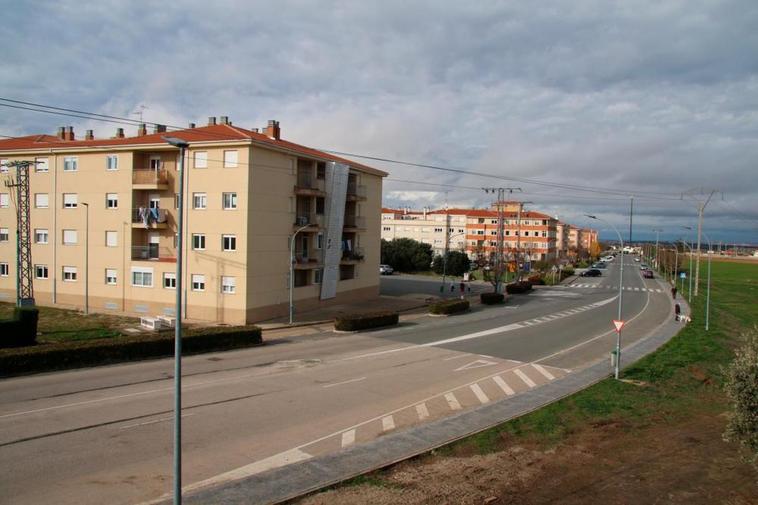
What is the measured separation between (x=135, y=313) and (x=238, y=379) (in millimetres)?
18293

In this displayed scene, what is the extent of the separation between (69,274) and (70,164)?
Answer: 291 inches

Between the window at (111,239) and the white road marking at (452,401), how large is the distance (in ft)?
87.8

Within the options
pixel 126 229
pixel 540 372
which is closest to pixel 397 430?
pixel 540 372

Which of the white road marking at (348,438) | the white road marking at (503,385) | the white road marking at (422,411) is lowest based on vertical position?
the white road marking at (503,385)

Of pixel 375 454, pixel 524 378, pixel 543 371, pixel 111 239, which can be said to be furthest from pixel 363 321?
pixel 375 454

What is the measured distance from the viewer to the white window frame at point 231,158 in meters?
32.8

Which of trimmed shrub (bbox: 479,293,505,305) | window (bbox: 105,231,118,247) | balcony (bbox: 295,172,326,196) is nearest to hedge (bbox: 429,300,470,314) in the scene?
trimmed shrub (bbox: 479,293,505,305)

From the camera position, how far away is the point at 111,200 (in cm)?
3647

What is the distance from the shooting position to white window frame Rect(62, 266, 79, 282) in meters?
37.4

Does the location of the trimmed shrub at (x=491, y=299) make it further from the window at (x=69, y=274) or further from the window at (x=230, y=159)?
the window at (x=69, y=274)

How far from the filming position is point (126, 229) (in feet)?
118

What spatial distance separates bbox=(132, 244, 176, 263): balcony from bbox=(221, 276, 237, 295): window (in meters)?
4.81

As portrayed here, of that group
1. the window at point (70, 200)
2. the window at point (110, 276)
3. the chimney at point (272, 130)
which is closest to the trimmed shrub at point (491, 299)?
the chimney at point (272, 130)

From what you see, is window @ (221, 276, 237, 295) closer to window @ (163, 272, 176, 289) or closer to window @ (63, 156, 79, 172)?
window @ (163, 272, 176, 289)
